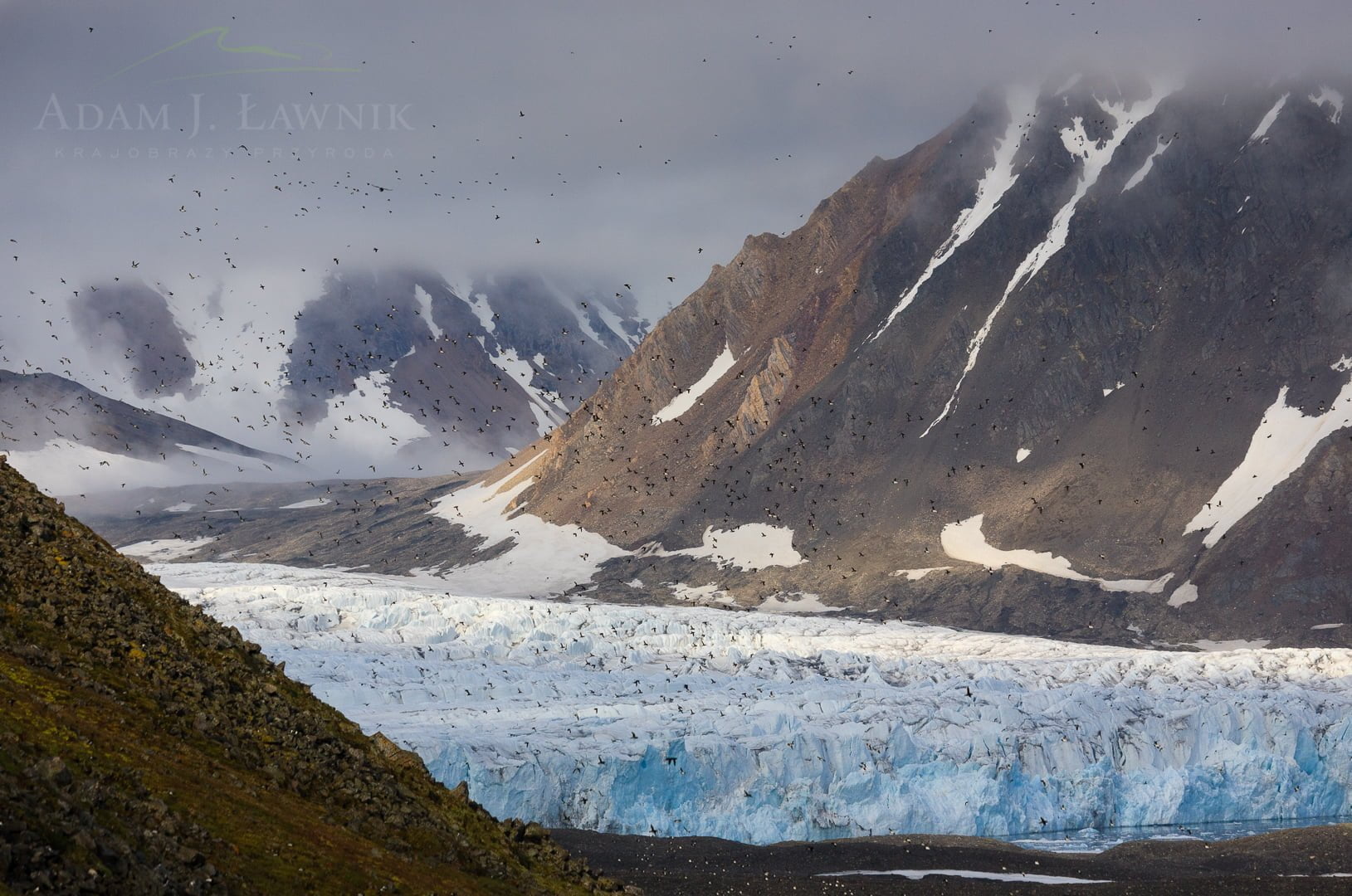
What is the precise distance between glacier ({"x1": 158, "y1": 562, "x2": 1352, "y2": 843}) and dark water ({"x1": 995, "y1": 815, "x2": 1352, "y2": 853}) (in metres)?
0.88

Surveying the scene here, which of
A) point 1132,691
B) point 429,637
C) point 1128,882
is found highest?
point 429,637

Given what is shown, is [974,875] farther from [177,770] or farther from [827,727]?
[177,770]

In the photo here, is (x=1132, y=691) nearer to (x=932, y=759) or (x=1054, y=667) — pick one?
(x=1054, y=667)

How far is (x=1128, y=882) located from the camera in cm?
6212

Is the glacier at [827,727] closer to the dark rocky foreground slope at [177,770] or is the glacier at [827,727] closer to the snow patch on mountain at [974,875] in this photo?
the snow patch on mountain at [974,875]

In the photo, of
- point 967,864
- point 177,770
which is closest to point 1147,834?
point 967,864

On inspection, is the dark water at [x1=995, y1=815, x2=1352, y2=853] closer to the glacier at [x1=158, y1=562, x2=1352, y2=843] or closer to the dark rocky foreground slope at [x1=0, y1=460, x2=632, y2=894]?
the glacier at [x1=158, y1=562, x2=1352, y2=843]

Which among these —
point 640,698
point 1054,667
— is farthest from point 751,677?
point 1054,667

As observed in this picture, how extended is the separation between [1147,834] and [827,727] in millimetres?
21375

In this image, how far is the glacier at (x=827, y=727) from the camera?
85875mm

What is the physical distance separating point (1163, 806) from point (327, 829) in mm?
78731

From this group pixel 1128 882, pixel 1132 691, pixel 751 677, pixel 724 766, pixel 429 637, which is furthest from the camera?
pixel 429 637

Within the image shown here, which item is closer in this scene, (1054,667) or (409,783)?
(409,783)

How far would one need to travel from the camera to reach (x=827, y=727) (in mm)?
93125
